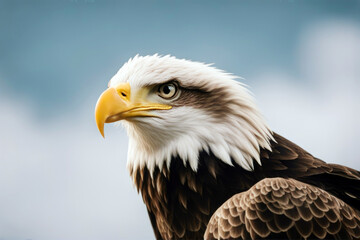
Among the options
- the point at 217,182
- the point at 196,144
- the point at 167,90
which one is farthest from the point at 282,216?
the point at 167,90

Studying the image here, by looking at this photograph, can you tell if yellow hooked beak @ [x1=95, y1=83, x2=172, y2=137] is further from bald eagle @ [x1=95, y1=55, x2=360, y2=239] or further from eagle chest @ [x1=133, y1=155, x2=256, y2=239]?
eagle chest @ [x1=133, y1=155, x2=256, y2=239]

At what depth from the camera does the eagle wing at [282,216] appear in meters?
1.28

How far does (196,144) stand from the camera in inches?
60.2

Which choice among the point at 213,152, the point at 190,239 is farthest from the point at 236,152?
the point at 190,239

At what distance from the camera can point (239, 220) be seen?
1.30 meters

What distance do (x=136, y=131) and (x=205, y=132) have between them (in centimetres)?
29

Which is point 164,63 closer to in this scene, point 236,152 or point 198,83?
point 198,83

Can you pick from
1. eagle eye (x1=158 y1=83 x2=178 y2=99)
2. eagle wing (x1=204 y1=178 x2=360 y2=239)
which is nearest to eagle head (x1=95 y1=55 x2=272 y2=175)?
eagle eye (x1=158 y1=83 x2=178 y2=99)

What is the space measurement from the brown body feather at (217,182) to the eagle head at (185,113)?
40mm

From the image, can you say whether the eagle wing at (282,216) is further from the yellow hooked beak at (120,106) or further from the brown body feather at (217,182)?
the yellow hooked beak at (120,106)

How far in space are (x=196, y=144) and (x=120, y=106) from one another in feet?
1.12

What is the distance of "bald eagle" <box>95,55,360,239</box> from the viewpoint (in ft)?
4.90

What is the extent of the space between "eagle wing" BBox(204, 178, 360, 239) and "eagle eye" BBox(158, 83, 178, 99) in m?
0.47

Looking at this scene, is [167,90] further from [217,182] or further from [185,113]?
[217,182]
